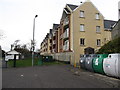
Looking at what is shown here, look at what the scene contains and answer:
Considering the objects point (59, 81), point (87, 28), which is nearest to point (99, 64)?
point (59, 81)

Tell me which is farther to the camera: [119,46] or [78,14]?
[78,14]

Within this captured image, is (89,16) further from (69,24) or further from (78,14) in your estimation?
(69,24)

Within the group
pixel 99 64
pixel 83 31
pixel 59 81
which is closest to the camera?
pixel 59 81

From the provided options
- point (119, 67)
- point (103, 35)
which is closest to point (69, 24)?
point (103, 35)

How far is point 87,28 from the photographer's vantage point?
33469 millimetres

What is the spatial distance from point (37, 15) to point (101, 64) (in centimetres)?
1654

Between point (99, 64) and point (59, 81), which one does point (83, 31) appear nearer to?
point (99, 64)

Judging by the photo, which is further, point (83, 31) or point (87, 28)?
point (87, 28)

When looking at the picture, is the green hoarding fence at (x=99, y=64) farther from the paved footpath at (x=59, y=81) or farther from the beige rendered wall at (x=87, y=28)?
the beige rendered wall at (x=87, y=28)

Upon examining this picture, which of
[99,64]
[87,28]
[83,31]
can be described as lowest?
[99,64]

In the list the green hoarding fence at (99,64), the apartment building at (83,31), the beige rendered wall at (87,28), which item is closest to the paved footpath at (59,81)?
the green hoarding fence at (99,64)

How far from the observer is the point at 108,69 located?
42.0ft

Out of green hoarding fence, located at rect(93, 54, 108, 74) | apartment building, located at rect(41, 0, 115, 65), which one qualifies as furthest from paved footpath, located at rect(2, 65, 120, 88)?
apartment building, located at rect(41, 0, 115, 65)

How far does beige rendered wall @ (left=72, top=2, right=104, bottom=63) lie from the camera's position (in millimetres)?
32162
